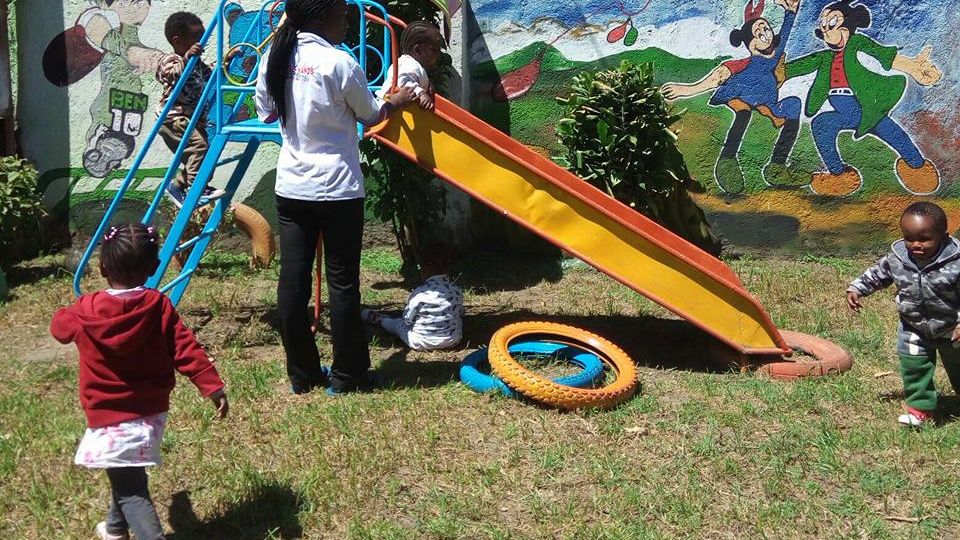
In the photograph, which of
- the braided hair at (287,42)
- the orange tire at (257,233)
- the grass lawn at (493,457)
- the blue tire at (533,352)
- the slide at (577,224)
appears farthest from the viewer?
the orange tire at (257,233)

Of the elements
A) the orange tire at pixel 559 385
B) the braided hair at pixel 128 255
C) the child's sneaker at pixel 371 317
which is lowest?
the child's sneaker at pixel 371 317

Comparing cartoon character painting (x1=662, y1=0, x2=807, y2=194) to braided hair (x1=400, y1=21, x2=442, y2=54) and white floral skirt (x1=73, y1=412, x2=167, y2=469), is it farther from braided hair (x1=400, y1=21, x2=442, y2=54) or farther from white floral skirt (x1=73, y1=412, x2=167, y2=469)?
white floral skirt (x1=73, y1=412, x2=167, y2=469)

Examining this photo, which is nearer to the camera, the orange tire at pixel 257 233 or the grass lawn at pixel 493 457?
the grass lawn at pixel 493 457

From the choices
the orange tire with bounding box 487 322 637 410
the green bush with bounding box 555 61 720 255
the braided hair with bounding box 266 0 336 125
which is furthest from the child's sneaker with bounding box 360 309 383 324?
the green bush with bounding box 555 61 720 255

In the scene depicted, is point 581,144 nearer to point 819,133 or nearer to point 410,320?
point 819,133

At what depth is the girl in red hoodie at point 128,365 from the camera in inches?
123

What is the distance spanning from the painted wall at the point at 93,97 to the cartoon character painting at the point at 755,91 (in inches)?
143

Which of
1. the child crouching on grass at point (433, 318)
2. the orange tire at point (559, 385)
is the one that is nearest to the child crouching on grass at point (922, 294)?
the orange tire at point (559, 385)

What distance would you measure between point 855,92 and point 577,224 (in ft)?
12.1

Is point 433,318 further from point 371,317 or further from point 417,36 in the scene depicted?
point 417,36

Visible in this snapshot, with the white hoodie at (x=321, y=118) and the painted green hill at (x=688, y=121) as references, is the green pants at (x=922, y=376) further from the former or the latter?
the painted green hill at (x=688, y=121)

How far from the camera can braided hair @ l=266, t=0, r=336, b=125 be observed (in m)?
4.33

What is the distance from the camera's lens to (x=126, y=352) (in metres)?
3.12

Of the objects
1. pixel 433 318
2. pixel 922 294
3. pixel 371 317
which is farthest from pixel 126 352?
pixel 922 294
